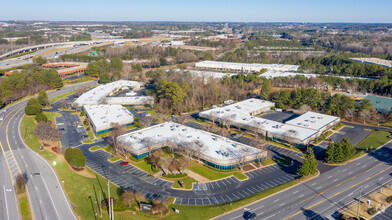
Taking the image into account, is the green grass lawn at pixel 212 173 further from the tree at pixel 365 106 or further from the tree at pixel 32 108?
the tree at pixel 32 108

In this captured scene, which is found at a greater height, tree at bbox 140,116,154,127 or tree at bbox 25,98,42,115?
tree at bbox 25,98,42,115

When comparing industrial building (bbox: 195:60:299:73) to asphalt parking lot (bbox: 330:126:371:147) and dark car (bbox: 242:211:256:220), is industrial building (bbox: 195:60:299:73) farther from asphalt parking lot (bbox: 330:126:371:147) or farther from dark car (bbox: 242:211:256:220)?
dark car (bbox: 242:211:256:220)

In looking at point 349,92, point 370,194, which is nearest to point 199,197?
point 370,194

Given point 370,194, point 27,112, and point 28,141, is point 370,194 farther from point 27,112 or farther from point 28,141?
point 27,112

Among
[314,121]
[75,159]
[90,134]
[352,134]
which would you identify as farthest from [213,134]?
[352,134]

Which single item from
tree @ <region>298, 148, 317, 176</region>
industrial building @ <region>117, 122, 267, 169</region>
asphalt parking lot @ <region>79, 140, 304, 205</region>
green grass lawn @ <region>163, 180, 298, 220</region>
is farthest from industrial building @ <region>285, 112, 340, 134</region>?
green grass lawn @ <region>163, 180, 298, 220</region>

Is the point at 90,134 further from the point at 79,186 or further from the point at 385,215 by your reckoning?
the point at 385,215
